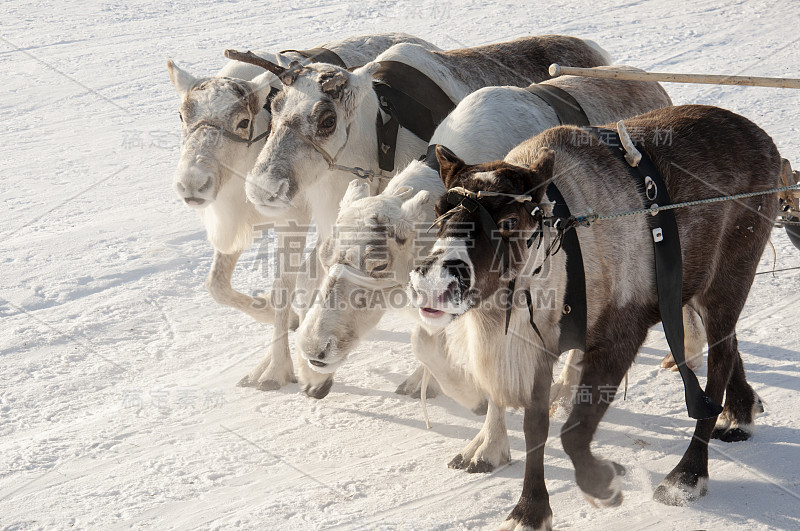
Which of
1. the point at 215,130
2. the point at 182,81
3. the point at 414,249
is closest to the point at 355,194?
the point at 414,249

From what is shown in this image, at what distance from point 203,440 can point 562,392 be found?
225 centimetres

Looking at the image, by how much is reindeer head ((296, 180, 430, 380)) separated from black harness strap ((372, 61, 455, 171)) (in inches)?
51.6

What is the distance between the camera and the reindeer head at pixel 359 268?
4.27 meters

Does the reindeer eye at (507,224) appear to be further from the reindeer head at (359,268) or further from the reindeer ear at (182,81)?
the reindeer ear at (182,81)

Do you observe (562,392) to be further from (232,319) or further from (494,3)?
(494,3)

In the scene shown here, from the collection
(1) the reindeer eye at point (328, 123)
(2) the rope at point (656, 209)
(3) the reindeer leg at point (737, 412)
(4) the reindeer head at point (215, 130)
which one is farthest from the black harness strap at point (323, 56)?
(3) the reindeer leg at point (737, 412)

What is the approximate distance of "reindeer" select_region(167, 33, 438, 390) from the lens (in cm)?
565

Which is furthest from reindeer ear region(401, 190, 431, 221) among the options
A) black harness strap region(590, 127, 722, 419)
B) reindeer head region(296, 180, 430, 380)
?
black harness strap region(590, 127, 722, 419)

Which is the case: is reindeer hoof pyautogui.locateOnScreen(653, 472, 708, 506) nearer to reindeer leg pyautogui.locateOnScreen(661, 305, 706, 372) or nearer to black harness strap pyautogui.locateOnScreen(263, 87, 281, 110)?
reindeer leg pyautogui.locateOnScreen(661, 305, 706, 372)

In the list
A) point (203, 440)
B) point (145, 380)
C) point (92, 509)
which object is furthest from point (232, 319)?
point (92, 509)

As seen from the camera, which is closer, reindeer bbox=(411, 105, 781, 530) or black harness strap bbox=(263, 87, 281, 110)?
reindeer bbox=(411, 105, 781, 530)

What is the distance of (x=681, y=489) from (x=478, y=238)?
190cm

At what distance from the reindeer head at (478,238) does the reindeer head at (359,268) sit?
72 centimetres

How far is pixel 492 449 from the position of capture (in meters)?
4.77
